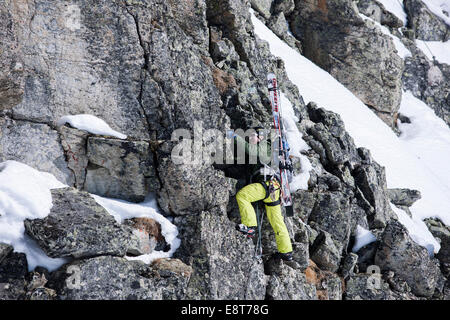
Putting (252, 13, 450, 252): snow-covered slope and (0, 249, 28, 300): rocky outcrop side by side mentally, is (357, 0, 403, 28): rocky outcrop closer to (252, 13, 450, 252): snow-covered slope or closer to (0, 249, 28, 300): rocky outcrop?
(252, 13, 450, 252): snow-covered slope

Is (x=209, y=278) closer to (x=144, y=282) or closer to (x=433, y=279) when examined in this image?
(x=144, y=282)

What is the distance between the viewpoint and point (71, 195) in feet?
27.0

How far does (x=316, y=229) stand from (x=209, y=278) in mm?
5639

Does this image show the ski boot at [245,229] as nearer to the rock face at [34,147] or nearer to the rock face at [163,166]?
the rock face at [163,166]

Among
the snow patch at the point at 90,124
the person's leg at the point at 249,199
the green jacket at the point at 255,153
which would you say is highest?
the snow patch at the point at 90,124

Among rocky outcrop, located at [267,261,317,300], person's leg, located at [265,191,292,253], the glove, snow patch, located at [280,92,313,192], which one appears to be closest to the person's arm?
the glove

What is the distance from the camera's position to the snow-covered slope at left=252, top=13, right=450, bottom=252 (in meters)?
22.4

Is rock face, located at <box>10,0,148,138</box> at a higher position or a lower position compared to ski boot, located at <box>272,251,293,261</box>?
higher

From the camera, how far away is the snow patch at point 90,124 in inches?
365

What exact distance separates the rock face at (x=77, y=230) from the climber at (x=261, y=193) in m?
2.96

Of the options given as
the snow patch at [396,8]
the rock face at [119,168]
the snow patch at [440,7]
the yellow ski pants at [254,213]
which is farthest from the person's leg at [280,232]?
the snow patch at [440,7]

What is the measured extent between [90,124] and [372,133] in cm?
1951

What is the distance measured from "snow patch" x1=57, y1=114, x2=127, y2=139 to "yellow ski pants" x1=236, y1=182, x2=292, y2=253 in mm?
3373
